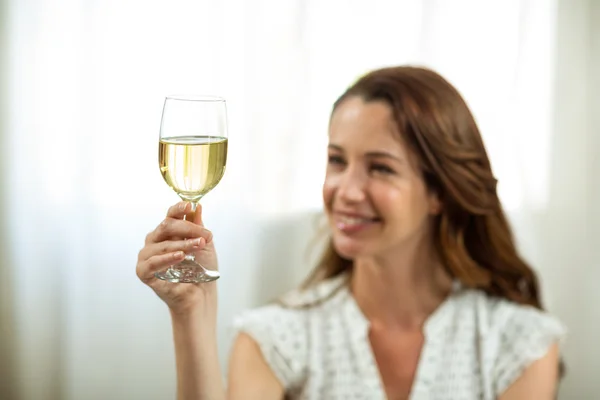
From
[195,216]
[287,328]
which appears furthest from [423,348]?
[195,216]

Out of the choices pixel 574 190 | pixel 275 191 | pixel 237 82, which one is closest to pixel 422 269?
pixel 275 191

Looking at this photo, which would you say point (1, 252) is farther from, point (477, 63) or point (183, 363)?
point (477, 63)

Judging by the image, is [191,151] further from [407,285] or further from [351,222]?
[407,285]

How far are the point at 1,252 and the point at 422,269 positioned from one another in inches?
38.2

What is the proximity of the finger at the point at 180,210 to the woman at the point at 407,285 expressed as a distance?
1.82ft

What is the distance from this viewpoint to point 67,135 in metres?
1.93

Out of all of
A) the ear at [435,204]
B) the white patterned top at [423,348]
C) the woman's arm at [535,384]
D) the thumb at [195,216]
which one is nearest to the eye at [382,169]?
the ear at [435,204]

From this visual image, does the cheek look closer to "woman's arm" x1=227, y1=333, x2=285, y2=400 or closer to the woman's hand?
"woman's arm" x1=227, y1=333, x2=285, y2=400

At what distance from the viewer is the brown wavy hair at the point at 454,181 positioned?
59.2 inches

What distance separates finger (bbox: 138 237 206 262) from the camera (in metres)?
0.87

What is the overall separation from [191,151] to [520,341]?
0.96 metres

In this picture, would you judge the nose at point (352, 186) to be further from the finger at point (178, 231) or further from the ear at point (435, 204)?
the finger at point (178, 231)

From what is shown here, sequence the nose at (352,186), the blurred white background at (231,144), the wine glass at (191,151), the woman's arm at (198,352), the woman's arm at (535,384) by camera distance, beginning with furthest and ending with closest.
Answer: the blurred white background at (231,144)
the woman's arm at (535,384)
the nose at (352,186)
the woman's arm at (198,352)
the wine glass at (191,151)

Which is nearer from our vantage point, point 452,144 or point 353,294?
point 452,144
